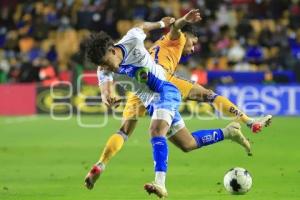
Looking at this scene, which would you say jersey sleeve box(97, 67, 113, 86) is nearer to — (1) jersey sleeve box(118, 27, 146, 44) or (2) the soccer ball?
(1) jersey sleeve box(118, 27, 146, 44)

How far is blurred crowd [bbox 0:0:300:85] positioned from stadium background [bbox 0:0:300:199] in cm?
3

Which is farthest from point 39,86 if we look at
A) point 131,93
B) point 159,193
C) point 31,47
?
point 159,193

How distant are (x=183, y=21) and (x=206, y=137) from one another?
1.33 metres

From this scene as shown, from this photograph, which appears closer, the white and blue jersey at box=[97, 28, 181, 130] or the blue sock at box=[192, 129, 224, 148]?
the white and blue jersey at box=[97, 28, 181, 130]

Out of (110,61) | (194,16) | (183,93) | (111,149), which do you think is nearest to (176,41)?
(183,93)

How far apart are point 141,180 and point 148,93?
2178 mm

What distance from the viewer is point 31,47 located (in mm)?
24500

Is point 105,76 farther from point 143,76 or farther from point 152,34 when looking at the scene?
point 152,34

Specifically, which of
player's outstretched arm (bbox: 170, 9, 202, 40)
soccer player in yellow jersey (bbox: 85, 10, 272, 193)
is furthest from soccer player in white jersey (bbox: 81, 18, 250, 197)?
soccer player in yellow jersey (bbox: 85, 10, 272, 193)

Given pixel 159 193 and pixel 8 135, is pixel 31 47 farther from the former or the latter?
pixel 159 193

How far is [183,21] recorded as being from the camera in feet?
→ 30.6

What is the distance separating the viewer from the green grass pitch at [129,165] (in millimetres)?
9562

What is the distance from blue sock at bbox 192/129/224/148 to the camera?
30.9 feet

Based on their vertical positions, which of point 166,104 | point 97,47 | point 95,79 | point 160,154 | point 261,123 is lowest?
point 160,154
